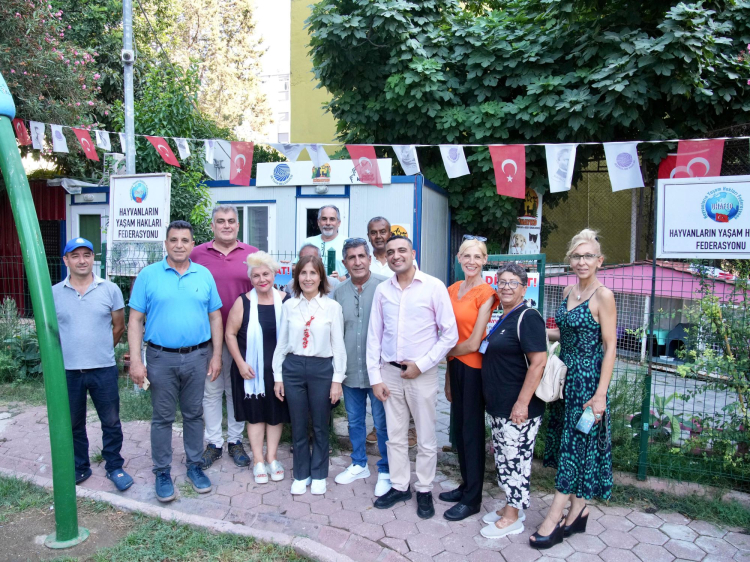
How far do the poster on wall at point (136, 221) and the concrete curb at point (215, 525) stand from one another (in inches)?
101

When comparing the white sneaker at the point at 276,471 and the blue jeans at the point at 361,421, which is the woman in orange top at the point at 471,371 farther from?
the white sneaker at the point at 276,471

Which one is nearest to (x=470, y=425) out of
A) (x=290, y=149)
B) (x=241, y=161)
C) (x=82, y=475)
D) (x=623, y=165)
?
(x=82, y=475)

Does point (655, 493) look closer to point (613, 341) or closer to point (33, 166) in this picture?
point (613, 341)

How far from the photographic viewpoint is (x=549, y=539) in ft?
10.5

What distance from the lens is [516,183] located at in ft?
23.4

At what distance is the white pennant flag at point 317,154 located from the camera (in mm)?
7902

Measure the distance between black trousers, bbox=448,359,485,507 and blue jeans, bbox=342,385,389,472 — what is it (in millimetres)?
615

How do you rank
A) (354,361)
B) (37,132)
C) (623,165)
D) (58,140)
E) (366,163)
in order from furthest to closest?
1. (58,140)
2. (37,132)
3. (366,163)
4. (623,165)
5. (354,361)

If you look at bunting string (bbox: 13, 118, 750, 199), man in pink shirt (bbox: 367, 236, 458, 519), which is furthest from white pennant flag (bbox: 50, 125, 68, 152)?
man in pink shirt (bbox: 367, 236, 458, 519)

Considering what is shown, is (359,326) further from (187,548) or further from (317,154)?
(317,154)

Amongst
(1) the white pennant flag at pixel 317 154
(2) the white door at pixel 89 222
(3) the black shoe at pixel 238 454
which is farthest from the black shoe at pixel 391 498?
(2) the white door at pixel 89 222

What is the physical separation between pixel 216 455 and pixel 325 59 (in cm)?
824

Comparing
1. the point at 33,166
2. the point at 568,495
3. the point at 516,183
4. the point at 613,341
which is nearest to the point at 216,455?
the point at 568,495

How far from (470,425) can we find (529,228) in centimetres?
717
